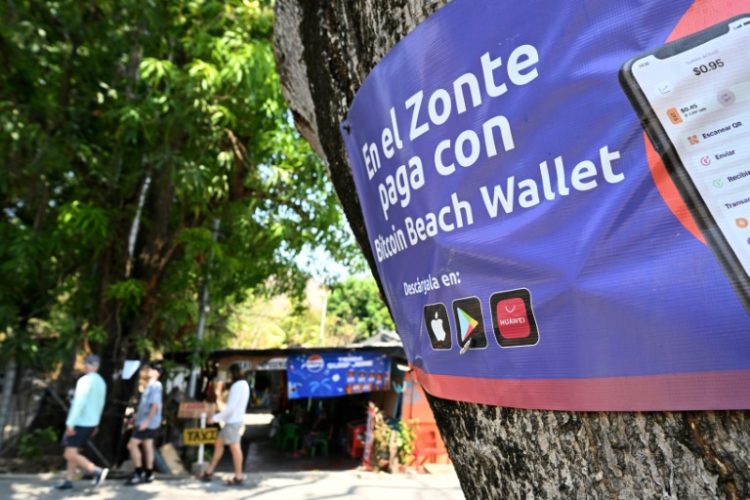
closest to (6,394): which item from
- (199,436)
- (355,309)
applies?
(199,436)

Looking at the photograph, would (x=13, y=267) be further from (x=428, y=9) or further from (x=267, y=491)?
(x=428, y=9)

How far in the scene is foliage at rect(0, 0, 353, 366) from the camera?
628cm

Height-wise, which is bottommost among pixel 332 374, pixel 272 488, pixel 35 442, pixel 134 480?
pixel 272 488

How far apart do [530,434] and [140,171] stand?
7.31 m

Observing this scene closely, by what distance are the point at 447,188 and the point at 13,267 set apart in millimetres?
7102

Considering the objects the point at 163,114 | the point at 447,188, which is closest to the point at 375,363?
the point at 163,114

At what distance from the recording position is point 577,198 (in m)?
0.96

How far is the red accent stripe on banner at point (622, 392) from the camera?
80cm

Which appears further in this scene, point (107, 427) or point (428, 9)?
point (107, 427)

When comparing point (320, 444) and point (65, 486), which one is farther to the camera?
point (320, 444)

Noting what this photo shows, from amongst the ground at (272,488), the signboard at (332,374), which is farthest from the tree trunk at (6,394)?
the signboard at (332,374)

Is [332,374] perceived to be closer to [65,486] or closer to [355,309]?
[65,486]

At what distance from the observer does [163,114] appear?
21.0 feet

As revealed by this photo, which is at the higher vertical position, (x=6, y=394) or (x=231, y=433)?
(x=6, y=394)
